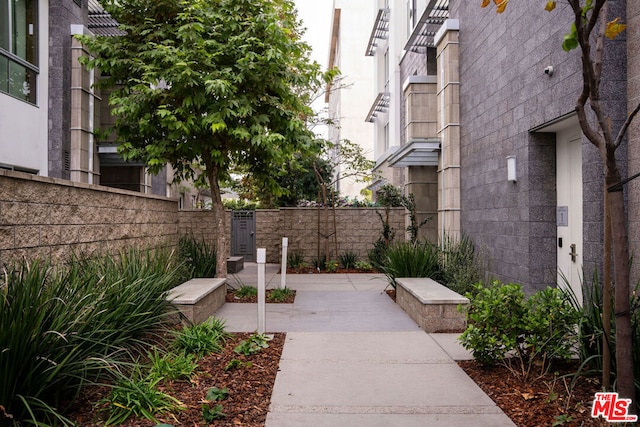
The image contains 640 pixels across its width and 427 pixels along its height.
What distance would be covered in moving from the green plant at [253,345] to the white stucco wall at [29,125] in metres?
7.67

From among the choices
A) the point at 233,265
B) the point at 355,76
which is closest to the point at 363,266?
the point at 233,265

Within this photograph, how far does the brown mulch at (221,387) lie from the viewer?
12.5 feet

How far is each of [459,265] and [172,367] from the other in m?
6.24

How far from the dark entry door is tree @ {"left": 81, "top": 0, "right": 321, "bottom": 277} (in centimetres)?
915

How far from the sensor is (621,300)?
3455mm

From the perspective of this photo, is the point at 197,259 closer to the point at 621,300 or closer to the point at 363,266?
the point at 363,266

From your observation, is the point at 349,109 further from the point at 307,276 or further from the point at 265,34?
the point at 265,34

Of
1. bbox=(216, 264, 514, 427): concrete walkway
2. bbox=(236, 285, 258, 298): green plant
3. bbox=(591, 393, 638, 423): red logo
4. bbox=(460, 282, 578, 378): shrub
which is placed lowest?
bbox=(216, 264, 514, 427): concrete walkway

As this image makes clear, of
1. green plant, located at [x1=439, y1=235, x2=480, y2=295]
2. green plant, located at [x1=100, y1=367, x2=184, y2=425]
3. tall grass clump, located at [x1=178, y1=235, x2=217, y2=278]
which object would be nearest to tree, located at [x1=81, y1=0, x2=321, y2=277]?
tall grass clump, located at [x1=178, y1=235, x2=217, y2=278]

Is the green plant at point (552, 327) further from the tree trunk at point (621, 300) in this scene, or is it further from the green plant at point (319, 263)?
the green plant at point (319, 263)

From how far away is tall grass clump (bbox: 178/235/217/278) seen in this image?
9761 mm

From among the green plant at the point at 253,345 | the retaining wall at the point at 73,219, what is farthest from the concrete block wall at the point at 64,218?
the green plant at the point at 253,345

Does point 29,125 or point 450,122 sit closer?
point 450,122

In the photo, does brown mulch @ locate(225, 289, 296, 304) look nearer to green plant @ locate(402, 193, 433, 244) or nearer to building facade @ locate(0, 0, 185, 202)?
green plant @ locate(402, 193, 433, 244)
